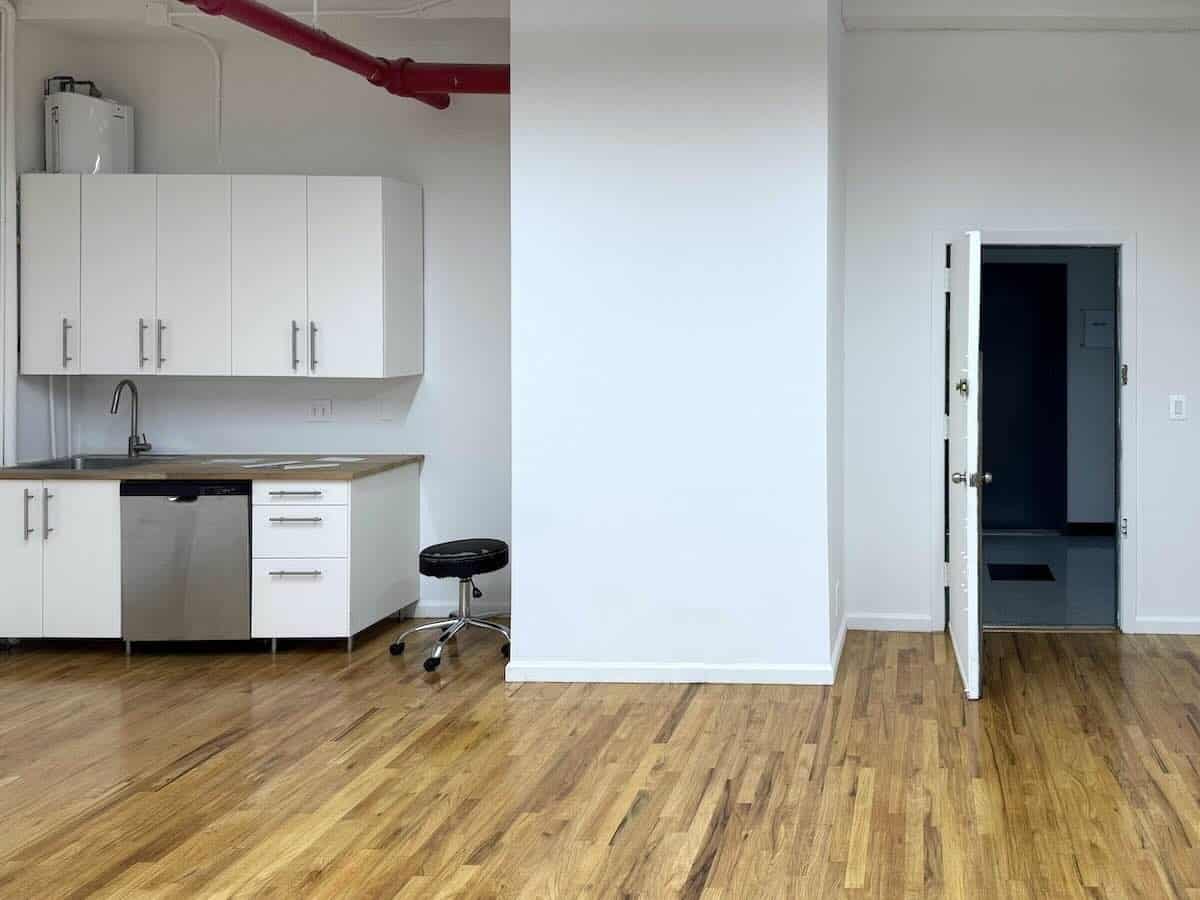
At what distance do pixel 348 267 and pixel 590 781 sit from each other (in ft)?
10.5

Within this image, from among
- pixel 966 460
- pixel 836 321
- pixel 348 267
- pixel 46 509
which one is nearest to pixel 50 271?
pixel 46 509

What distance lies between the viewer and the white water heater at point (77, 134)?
22.7ft

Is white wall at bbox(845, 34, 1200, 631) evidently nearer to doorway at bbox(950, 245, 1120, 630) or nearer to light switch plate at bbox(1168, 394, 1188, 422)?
light switch plate at bbox(1168, 394, 1188, 422)

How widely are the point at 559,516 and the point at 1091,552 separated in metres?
5.69

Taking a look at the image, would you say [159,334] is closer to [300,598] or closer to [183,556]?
[183,556]

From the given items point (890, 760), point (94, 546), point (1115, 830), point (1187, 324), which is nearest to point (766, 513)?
point (890, 760)

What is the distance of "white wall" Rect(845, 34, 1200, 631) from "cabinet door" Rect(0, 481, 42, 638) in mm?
3927

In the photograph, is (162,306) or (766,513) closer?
(766,513)

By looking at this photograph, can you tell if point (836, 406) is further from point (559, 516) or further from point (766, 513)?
point (559, 516)

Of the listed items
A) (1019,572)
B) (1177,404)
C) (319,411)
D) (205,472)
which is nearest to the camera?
(205,472)

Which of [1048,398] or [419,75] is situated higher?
[419,75]

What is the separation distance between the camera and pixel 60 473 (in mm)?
6496

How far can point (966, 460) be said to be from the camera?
585 centimetres

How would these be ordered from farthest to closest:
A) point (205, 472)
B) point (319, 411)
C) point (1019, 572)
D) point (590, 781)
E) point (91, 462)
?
point (1019, 572) < point (319, 411) < point (91, 462) < point (205, 472) < point (590, 781)
